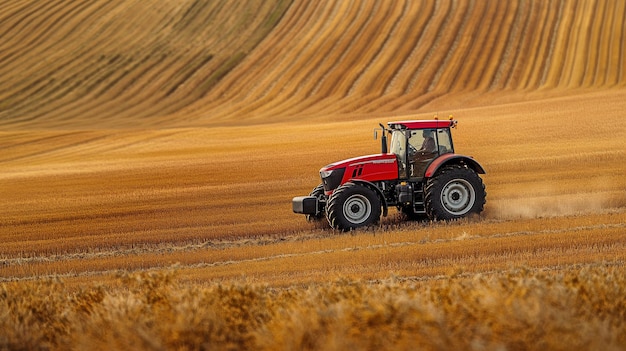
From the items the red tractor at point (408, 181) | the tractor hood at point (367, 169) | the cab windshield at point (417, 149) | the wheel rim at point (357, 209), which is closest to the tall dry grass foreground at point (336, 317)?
the wheel rim at point (357, 209)

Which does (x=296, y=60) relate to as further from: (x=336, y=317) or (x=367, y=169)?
(x=336, y=317)

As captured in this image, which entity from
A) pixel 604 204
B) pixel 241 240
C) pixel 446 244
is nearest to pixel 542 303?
pixel 446 244

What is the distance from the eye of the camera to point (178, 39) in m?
51.5

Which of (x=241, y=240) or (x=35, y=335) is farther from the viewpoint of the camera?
(x=241, y=240)

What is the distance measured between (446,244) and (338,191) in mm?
2248

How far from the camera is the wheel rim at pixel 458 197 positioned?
47.7 ft

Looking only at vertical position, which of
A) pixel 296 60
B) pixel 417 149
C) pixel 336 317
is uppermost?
pixel 296 60

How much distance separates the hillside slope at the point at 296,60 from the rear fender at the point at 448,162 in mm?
24164

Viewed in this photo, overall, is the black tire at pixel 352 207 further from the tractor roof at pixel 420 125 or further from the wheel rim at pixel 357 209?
the tractor roof at pixel 420 125

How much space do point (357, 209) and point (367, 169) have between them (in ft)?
2.37

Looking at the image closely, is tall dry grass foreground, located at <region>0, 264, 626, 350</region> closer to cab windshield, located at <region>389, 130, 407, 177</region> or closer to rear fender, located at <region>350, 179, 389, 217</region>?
rear fender, located at <region>350, 179, 389, 217</region>

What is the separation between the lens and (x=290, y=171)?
22875 millimetres

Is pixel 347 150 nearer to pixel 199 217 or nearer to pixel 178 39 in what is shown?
pixel 199 217

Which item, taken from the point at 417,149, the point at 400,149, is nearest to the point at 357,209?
the point at 400,149
